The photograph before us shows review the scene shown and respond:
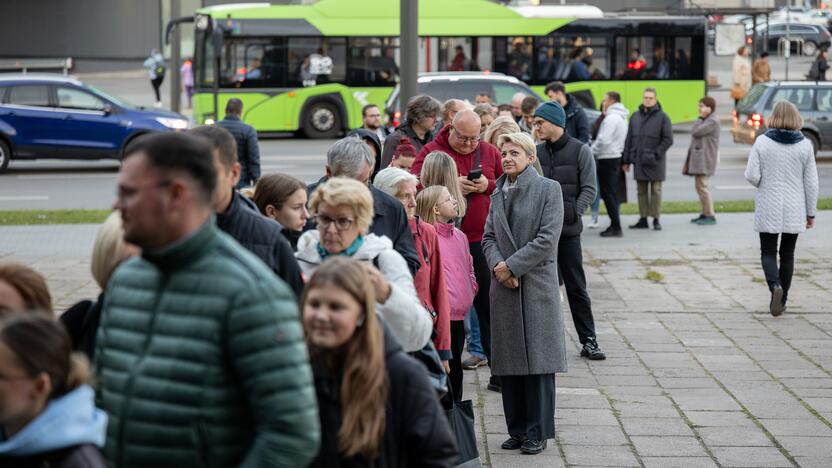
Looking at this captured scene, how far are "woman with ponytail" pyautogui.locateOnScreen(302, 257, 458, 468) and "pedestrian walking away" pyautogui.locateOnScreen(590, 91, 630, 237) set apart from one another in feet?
39.2

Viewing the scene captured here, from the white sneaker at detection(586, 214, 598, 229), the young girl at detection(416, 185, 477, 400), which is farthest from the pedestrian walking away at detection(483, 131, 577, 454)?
the white sneaker at detection(586, 214, 598, 229)

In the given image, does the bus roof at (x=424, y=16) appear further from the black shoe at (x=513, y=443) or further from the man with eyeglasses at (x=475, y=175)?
the black shoe at (x=513, y=443)

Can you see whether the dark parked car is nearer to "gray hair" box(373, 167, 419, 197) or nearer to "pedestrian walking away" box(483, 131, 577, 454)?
"pedestrian walking away" box(483, 131, 577, 454)

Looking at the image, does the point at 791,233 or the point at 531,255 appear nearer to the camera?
the point at 531,255

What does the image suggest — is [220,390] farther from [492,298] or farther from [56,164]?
[56,164]

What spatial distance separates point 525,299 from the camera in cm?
738

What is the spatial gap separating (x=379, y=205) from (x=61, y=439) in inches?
128

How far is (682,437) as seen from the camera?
24.1 feet

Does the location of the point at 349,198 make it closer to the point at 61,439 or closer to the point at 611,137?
the point at 61,439

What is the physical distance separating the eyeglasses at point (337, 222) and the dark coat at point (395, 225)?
1198 millimetres

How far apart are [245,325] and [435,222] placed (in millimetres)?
4405

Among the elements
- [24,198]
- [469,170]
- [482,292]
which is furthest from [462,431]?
[24,198]

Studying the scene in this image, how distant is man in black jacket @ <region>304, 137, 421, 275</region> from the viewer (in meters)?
6.11

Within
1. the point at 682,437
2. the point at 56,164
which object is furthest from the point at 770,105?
the point at 682,437
